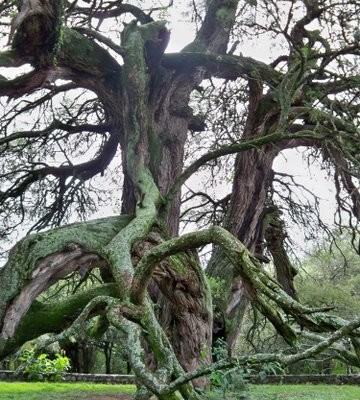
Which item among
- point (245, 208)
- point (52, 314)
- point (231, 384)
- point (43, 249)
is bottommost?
point (231, 384)

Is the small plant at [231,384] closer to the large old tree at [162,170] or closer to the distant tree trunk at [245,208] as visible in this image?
the large old tree at [162,170]

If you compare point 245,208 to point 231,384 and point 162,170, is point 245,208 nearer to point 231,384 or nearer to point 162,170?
point 162,170

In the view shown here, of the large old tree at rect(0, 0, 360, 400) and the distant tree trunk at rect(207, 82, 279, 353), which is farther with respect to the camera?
the distant tree trunk at rect(207, 82, 279, 353)

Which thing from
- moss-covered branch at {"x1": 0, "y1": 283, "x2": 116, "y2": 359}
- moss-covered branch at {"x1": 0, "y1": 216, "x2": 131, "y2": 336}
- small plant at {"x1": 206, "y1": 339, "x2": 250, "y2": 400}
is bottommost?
small plant at {"x1": 206, "y1": 339, "x2": 250, "y2": 400}

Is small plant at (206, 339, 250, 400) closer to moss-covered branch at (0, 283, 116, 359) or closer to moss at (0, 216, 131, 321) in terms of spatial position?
moss-covered branch at (0, 283, 116, 359)

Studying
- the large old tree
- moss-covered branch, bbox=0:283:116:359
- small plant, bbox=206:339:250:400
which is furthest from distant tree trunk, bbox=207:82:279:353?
small plant, bbox=206:339:250:400

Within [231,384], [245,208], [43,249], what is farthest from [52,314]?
[245,208]

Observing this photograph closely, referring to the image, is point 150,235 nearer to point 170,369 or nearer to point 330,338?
point 170,369

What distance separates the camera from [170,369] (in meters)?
3.26

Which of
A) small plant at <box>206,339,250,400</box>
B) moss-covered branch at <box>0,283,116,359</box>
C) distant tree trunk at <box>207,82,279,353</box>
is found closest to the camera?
small plant at <box>206,339,250,400</box>

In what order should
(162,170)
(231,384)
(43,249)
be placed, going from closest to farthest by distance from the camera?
(231,384), (43,249), (162,170)

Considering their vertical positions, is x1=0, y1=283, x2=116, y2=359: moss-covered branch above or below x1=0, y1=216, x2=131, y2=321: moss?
below

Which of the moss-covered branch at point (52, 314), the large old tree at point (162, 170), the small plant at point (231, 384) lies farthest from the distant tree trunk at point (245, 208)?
the small plant at point (231, 384)

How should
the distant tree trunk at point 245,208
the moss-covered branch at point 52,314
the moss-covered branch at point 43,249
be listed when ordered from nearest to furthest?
the moss-covered branch at point 43,249, the moss-covered branch at point 52,314, the distant tree trunk at point 245,208
